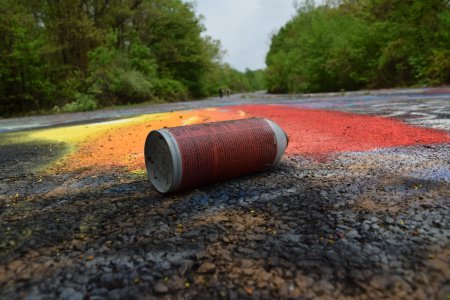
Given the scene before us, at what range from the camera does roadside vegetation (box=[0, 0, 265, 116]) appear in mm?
23562

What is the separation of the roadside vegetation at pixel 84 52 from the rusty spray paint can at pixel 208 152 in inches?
817

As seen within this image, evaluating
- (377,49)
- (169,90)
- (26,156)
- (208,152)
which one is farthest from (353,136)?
(169,90)

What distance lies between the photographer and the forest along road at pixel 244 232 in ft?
6.47

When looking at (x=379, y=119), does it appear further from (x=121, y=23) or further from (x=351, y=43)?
(x=121, y=23)

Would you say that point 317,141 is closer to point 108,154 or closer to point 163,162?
point 163,162

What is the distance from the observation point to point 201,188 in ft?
11.8

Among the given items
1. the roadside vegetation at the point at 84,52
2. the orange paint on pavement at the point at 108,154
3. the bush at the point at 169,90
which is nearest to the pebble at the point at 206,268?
the orange paint on pavement at the point at 108,154

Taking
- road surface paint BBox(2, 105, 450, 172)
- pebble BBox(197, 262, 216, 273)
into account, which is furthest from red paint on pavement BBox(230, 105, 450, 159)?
pebble BBox(197, 262, 216, 273)

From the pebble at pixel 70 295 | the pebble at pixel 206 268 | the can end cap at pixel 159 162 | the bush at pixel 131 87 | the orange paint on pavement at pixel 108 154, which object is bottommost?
the pebble at pixel 206 268

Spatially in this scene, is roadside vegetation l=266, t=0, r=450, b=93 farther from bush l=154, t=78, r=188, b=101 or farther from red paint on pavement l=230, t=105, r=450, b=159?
red paint on pavement l=230, t=105, r=450, b=159

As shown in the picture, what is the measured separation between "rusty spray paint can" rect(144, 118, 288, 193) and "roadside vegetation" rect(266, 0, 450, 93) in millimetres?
20102

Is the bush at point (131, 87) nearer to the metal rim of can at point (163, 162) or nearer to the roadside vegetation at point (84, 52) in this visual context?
the roadside vegetation at point (84, 52)

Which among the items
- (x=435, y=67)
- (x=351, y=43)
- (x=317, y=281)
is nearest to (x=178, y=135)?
(x=317, y=281)

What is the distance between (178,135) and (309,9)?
48.9 m
